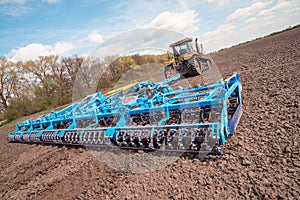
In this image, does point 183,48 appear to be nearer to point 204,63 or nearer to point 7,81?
point 204,63

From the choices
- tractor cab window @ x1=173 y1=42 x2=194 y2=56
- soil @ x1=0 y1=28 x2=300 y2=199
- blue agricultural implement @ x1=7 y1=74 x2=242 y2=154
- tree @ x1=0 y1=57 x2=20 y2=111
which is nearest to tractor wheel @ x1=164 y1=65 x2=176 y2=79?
tractor cab window @ x1=173 y1=42 x2=194 y2=56

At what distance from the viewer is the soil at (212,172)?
196cm

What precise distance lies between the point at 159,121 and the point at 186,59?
234 inches

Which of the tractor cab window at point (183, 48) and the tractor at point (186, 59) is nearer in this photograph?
the tractor at point (186, 59)

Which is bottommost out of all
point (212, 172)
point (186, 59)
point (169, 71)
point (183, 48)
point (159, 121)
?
point (212, 172)

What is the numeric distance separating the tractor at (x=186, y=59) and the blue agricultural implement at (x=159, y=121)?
3.94m

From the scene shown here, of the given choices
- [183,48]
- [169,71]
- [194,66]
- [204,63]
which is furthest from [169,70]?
[204,63]

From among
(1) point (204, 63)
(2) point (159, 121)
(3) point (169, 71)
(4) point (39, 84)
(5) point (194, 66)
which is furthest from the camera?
(4) point (39, 84)

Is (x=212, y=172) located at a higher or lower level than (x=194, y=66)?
lower

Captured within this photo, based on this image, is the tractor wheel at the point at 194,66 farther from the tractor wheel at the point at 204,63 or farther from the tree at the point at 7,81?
the tree at the point at 7,81

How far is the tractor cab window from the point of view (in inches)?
364

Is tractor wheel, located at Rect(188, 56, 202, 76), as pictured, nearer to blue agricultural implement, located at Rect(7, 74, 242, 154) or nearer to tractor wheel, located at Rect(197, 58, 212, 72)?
tractor wheel, located at Rect(197, 58, 212, 72)

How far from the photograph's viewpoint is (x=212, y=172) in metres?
2.28

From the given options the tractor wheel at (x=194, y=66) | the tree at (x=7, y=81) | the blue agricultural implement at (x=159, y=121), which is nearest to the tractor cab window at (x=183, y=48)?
the tractor wheel at (x=194, y=66)
